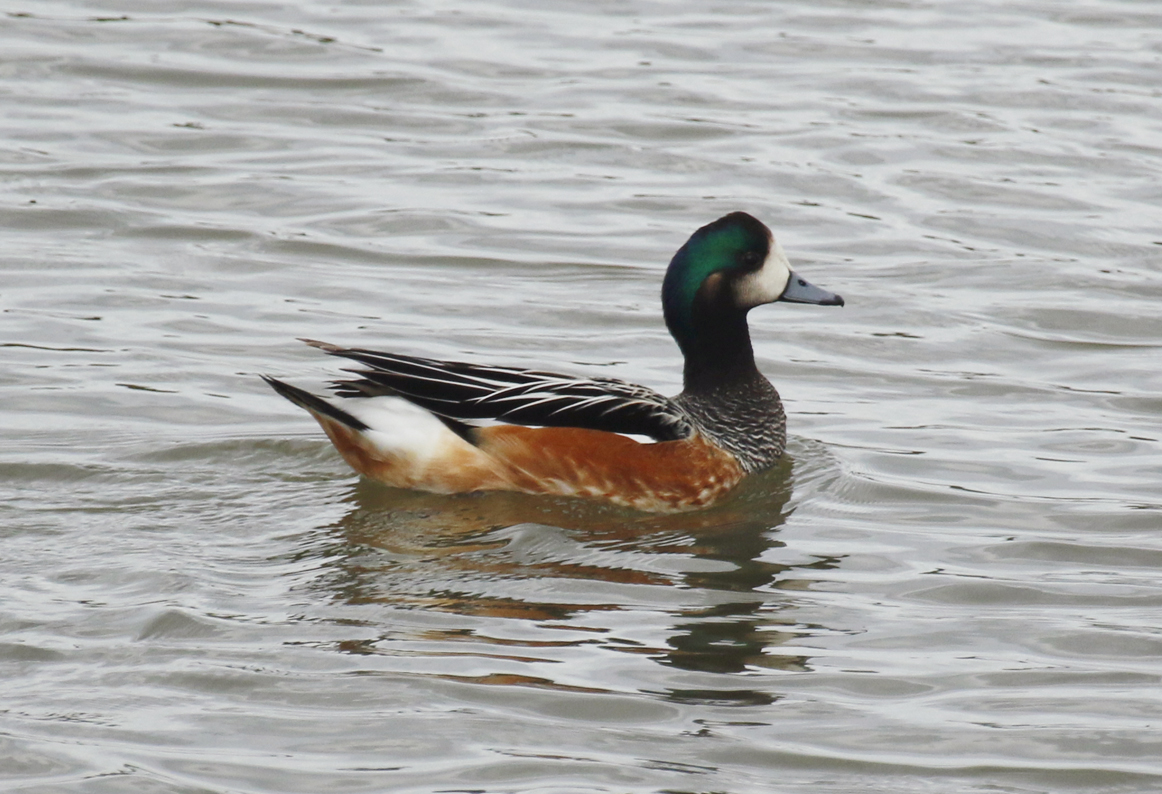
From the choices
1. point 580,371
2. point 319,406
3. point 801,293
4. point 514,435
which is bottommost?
point 580,371

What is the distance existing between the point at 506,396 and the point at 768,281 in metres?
1.42

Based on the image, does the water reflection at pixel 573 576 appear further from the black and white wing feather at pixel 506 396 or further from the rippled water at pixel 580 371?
the black and white wing feather at pixel 506 396

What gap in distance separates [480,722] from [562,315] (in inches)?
206

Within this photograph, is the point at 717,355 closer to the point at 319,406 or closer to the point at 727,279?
the point at 727,279

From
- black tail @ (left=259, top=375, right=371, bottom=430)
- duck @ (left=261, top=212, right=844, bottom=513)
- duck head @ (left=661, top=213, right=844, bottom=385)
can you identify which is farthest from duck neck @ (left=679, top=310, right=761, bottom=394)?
black tail @ (left=259, top=375, right=371, bottom=430)

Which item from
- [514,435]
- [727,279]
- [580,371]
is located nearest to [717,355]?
[727,279]

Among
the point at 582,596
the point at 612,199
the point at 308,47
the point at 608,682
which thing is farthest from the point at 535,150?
the point at 608,682

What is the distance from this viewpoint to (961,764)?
19.1 ft

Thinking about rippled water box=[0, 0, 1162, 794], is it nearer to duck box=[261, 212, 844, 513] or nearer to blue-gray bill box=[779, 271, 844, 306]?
duck box=[261, 212, 844, 513]

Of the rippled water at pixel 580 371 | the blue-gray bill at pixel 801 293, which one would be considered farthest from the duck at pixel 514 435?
the blue-gray bill at pixel 801 293

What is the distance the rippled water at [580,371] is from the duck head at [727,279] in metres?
0.78

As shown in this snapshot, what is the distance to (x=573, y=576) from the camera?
7.28 m

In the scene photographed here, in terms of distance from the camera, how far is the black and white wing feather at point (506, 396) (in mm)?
8219

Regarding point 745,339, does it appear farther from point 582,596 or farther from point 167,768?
point 167,768
